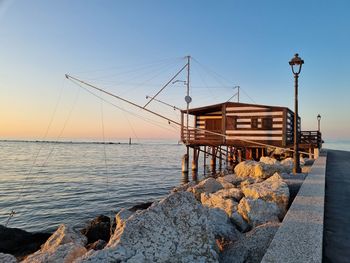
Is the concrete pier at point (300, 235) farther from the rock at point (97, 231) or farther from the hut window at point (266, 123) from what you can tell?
the hut window at point (266, 123)

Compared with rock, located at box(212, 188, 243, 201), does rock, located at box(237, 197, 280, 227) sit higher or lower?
higher

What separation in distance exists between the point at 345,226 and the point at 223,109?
17392mm

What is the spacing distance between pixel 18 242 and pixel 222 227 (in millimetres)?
6574

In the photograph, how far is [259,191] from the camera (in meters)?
6.73

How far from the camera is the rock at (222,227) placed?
5.09 meters

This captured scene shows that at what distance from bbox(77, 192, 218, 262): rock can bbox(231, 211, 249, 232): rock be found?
225 cm

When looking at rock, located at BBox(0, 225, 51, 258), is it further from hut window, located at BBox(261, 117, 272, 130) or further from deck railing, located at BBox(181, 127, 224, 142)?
hut window, located at BBox(261, 117, 272, 130)

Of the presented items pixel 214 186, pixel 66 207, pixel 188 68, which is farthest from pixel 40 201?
pixel 188 68

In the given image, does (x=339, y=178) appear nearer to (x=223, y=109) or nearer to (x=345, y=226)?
(x=345, y=226)

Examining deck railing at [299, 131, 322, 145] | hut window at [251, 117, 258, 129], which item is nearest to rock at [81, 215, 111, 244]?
hut window at [251, 117, 258, 129]

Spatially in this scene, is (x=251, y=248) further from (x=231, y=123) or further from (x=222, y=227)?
(x=231, y=123)

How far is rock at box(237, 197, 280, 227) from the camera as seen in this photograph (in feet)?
18.3

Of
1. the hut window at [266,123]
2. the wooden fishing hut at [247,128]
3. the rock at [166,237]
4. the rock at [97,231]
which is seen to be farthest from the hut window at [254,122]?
the rock at [166,237]

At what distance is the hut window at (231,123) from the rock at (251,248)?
17245 millimetres
